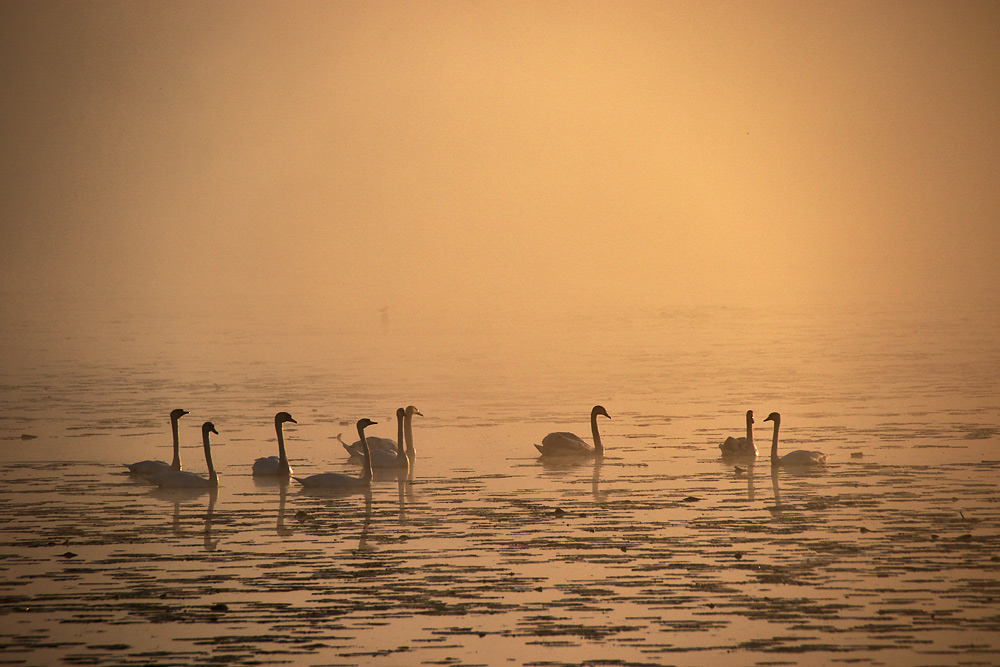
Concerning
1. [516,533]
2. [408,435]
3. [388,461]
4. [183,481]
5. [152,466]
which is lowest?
[516,533]

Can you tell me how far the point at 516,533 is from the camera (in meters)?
14.7

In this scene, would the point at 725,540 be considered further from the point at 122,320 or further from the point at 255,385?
the point at 122,320

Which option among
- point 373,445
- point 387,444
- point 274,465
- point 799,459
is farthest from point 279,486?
point 799,459

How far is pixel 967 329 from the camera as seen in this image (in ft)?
167

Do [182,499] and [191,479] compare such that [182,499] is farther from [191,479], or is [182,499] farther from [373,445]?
[373,445]

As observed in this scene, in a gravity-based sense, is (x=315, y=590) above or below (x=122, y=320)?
below

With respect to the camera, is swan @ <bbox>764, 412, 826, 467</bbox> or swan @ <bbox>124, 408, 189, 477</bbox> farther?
swan @ <bbox>764, 412, 826, 467</bbox>

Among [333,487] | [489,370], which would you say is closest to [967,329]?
[489,370]

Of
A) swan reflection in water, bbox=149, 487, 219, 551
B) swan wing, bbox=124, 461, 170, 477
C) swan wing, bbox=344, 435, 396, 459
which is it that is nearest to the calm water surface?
swan reflection in water, bbox=149, 487, 219, 551

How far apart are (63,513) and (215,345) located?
34.9 metres

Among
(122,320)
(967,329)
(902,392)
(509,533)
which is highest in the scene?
(122,320)

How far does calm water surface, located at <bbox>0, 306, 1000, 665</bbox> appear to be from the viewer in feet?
35.6

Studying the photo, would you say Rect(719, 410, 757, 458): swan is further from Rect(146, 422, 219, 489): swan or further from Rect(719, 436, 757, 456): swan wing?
Rect(146, 422, 219, 489): swan

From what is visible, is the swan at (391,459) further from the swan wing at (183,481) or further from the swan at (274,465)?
the swan wing at (183,481)
